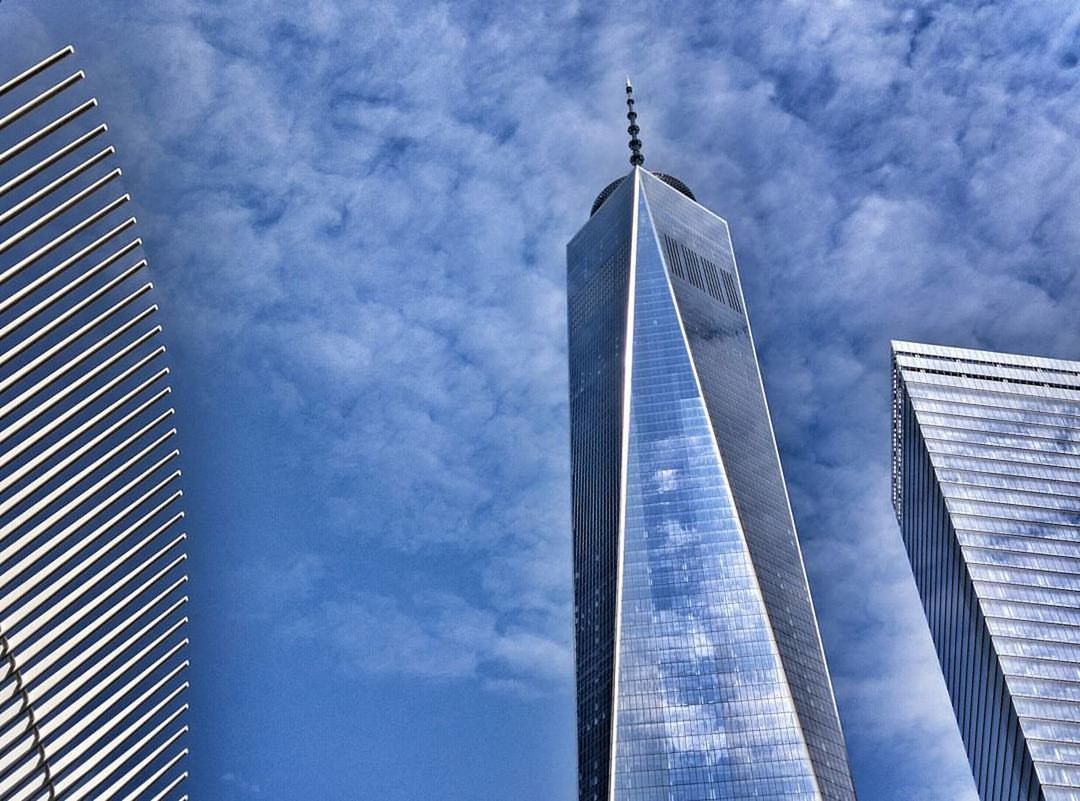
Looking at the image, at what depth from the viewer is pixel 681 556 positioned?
466ft

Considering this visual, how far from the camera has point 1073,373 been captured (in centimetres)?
16062

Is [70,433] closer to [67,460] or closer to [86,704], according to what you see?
[67,460]

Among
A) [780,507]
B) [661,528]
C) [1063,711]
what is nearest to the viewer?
[1063,711]

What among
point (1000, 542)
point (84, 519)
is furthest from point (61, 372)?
point (1000, 542)

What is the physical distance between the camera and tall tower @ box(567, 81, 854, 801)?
424ft

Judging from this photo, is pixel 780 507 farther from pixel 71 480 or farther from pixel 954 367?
pixel 71 480

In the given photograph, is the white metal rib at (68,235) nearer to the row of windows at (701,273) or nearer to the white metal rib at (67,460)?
the white metal rib at (67,460)

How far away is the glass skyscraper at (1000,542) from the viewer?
12225cm

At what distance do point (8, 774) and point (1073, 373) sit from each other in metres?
168

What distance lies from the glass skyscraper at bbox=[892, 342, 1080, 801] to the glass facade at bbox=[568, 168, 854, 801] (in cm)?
1808

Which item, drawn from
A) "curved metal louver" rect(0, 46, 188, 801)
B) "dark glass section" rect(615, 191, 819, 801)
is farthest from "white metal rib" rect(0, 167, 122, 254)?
"dark glass section" rect(615, 191, 819, 801)

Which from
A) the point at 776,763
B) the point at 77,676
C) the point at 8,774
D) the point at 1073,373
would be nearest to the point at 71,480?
the point at 77,676

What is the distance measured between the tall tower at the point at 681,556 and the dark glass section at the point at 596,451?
1.18 ft

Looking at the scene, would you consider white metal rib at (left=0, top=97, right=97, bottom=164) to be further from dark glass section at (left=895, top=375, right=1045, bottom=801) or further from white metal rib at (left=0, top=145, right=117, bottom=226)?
dark glass section at (left=895, top=375, right=1045, bottom=801)
